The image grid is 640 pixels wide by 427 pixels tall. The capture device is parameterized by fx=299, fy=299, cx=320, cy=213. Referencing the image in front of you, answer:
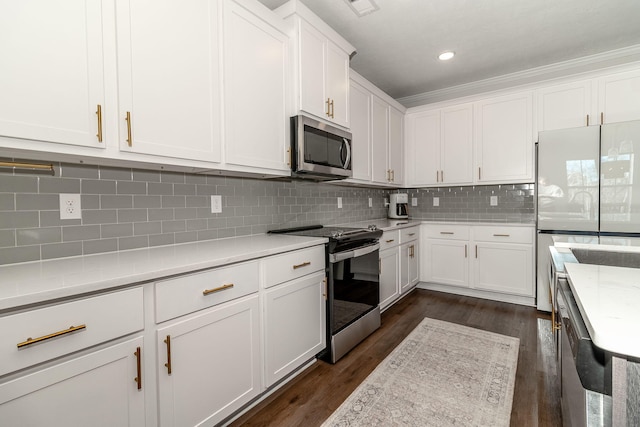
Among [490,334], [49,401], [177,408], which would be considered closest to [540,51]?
[490,334]

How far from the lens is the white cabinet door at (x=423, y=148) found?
3.81 m

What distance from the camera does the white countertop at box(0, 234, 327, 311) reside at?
3.00 feet

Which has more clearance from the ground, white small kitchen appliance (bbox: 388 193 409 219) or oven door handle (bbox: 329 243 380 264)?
white small kitchen appliance (bbox: 388 193 409 219)

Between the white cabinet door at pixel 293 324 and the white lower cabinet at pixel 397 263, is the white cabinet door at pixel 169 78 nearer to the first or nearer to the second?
the white cabinet door at pixel 293 324

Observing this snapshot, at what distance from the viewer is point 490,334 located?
8.29 feet

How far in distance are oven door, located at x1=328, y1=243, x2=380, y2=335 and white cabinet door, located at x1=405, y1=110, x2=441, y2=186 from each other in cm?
176

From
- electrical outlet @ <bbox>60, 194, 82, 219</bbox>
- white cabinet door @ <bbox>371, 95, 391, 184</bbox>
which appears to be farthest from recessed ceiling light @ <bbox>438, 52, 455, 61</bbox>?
electrical outlet @ <bbox>60, 194, 82, 219</bbox>

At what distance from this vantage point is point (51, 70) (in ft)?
3.60

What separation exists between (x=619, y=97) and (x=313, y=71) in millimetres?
2952

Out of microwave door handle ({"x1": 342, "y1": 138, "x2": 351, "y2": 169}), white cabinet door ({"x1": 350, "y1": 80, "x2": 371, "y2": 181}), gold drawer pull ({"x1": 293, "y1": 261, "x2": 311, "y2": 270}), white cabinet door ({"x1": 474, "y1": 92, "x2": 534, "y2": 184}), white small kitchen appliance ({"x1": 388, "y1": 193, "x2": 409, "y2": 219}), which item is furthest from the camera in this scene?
white small kitchen appliance ({"x1": 388, "y1": 193, "x2": 409, "y2": 219})

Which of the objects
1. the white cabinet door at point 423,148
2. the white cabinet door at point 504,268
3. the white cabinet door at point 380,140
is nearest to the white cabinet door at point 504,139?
the white cabinet door at point 423,148

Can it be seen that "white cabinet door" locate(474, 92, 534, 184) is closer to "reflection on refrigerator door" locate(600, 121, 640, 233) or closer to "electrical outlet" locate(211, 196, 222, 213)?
"reflection on refrigerator door" locate(600, 121, 640, 233)

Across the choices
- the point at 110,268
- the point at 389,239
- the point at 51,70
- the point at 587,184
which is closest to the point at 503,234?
the point at 587,184

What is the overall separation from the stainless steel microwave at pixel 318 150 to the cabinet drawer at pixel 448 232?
1.74 metres
